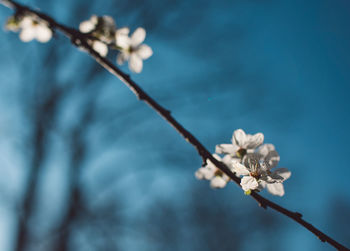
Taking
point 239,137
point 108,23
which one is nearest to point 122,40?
point 108,23

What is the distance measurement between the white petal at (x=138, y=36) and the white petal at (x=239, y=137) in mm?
548

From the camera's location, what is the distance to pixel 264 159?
0.73m

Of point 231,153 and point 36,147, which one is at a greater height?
point 36,147

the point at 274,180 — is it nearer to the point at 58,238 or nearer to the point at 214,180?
the point at 214,180

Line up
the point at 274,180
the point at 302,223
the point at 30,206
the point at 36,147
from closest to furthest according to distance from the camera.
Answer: the point at 302,223
the point at 274,180
the point at 30,206
the point at 36,147

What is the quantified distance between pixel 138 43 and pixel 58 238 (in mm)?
5070

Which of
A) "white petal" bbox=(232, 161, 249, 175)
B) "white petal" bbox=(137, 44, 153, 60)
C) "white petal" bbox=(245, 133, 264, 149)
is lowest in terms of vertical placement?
"white petal" bbox=(232, 161, 249, 175)

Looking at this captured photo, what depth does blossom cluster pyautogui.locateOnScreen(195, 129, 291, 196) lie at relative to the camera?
653 mm

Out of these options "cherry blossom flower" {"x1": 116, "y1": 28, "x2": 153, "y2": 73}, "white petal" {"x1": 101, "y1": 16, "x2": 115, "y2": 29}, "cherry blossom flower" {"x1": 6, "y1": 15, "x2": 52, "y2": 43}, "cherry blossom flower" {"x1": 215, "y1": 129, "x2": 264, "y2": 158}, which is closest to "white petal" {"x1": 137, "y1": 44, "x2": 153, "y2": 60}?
"cherry blossom flower" {"x1": 116, "y1": 28, "x2": 153, "y2": 73}

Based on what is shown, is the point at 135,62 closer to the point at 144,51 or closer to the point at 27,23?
the point at 144,51

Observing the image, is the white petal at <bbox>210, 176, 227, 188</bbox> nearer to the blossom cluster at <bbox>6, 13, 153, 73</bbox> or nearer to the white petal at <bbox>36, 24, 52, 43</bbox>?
the blossom cluster at <bbox>6, 13, 153, 73</bbox>

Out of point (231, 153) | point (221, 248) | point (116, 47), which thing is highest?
point (221, 248)

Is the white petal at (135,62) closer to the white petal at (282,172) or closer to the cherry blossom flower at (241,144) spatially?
the cherry blossom flower at (241,144)

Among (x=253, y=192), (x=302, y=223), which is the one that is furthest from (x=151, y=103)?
(x=302, y=223)
